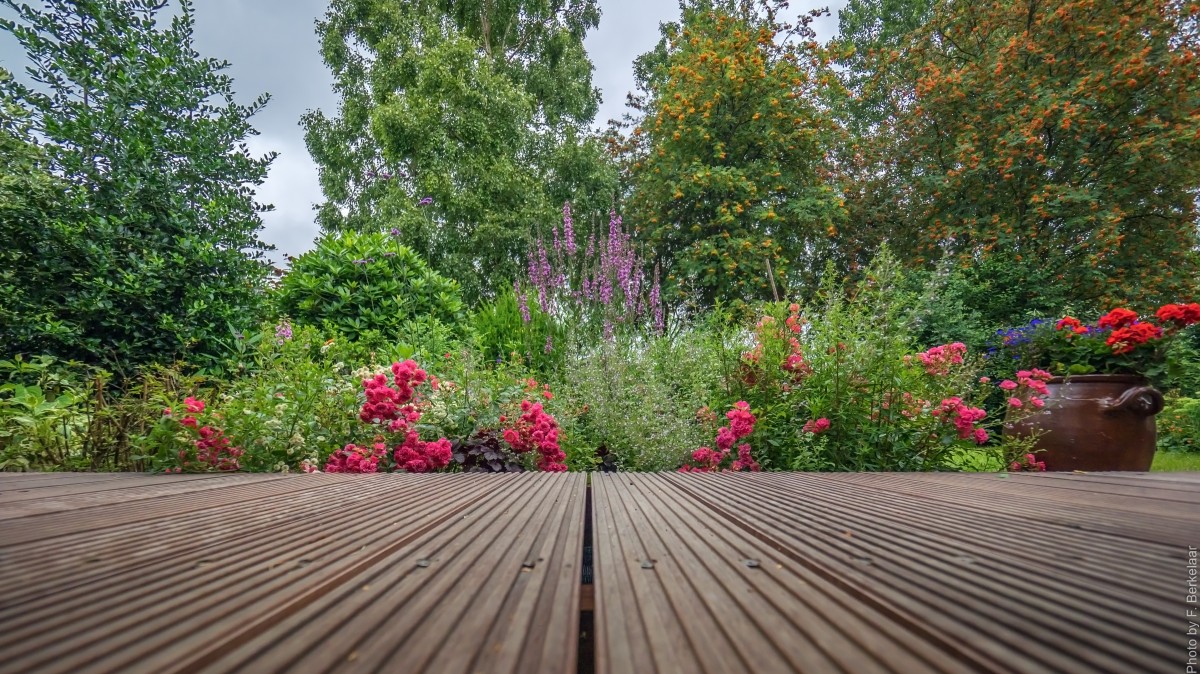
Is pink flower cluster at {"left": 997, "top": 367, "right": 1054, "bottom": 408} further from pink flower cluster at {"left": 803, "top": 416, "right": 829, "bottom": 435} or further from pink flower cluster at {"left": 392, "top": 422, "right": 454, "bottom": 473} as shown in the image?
pink flower cluster at {"left": 392, "top": 422, "right": 454, "bottom": 473}

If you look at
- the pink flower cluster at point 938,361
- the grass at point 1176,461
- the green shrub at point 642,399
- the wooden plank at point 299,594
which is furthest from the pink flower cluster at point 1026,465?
the grass at point 1176,461

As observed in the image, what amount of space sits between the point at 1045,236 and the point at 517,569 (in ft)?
41.8

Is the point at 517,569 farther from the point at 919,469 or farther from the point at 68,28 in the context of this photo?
the point at 68,28

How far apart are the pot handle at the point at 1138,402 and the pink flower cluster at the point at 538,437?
3.35 metres

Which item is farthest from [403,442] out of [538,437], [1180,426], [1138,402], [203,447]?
[1180,426]

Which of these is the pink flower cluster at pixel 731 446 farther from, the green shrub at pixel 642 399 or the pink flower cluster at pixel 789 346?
the pink flower cluster at pixel 789 346

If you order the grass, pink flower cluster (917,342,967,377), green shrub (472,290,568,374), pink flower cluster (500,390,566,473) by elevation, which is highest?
green shrub (472,290,568,374)

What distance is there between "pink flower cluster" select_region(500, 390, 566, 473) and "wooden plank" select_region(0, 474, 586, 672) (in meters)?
1.66

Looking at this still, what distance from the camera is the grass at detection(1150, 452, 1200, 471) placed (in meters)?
4.88

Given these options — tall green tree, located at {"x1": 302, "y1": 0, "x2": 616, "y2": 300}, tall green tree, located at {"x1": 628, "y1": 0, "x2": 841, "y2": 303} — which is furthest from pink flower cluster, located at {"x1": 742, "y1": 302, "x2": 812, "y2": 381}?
tall green tree, located at {"x1": 628, "y1": 0, "x2": 841, "y2": 303}

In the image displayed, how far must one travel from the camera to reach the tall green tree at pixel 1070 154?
29.0ft

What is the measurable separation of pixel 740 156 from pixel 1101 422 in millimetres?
10167

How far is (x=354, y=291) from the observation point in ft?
16.5

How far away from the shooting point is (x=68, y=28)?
3795 millimetres
